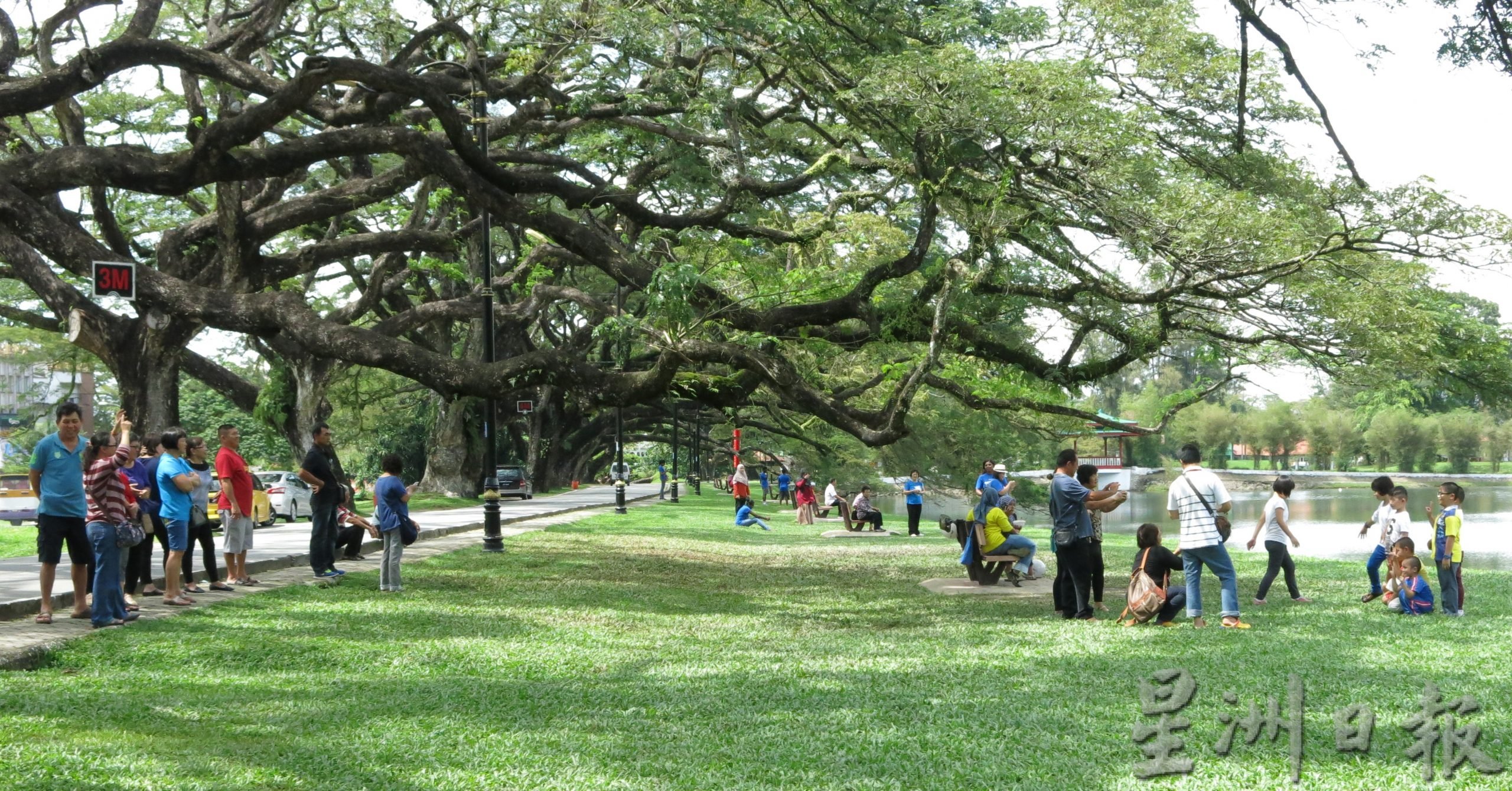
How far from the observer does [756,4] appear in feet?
51.0

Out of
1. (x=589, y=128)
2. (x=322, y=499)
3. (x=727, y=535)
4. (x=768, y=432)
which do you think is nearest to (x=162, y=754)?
(x=322, y=499)

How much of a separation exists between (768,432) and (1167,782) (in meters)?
44.3

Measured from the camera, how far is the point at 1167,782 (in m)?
5.74

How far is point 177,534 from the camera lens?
11344 mm

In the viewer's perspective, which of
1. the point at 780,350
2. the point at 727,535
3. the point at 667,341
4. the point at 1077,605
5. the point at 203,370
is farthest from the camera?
the point at 203,370

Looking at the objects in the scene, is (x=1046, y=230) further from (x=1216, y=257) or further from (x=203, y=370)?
(x=203, y=370)

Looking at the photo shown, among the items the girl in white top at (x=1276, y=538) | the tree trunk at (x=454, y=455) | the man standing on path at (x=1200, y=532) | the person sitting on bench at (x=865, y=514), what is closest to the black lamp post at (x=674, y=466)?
the tree trunk at (x=454, y=455)

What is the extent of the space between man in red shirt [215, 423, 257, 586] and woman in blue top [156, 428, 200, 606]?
862 mm

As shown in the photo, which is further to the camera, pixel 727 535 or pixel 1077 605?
pixel 727 535

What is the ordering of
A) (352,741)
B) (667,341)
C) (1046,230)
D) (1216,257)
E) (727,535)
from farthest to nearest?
(727,535) → (1046,230) → (667,341) → (1216,257) → (352,741)

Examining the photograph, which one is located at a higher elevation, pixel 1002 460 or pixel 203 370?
pixel 203 370

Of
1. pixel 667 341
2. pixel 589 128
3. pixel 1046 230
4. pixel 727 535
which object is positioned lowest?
pixel 727 535

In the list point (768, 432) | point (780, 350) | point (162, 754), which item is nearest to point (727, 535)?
point (780, 350)

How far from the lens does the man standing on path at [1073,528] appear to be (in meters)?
11.7
